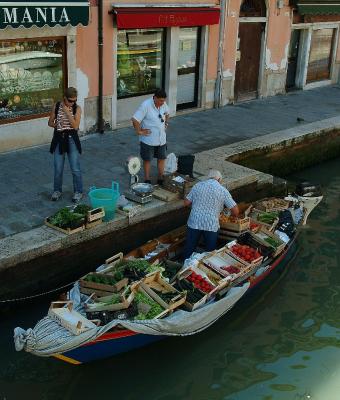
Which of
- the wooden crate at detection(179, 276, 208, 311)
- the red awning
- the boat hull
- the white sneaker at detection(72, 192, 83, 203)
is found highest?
the red awning

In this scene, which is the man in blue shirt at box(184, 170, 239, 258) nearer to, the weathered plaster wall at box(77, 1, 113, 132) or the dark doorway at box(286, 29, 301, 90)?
the weathered plaster wall at box(77, 1, 113, 132)

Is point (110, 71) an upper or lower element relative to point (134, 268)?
upper

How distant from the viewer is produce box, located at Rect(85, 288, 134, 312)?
21.5 feet

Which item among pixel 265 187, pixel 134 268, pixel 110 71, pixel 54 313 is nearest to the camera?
pixel 54 313

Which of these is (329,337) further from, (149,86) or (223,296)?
(149,86)

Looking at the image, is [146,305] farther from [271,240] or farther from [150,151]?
[150,151]

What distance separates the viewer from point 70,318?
6.33 metres

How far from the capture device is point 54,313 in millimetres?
6348

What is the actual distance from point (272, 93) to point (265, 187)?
22.9 feet

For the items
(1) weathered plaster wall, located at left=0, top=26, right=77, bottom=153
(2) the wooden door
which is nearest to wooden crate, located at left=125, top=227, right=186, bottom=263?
(1) weathered plaster wall, located at left=0, top=26, right=77, bottom=153

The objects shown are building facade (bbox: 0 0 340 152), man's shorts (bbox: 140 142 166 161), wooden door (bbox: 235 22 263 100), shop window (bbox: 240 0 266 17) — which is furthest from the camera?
wooden door (bbox: 235 22 263 100)

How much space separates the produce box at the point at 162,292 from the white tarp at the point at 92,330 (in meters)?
0.13

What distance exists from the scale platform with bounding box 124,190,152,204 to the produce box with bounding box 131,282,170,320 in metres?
2.19

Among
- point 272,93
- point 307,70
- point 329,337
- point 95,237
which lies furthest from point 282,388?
point 307,70
